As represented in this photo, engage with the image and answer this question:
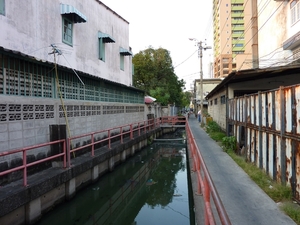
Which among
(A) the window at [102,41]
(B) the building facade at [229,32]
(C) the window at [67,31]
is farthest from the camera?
(B) the building facade at [229,32]

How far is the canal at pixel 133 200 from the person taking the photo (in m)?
6.13

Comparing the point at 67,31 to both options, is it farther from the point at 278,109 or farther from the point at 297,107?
the point at 297,107

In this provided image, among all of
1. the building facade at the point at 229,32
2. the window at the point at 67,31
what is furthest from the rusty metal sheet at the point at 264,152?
the building facade at the point at 229,32

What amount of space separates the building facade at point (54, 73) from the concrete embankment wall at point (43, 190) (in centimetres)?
77

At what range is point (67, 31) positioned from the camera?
1023cm

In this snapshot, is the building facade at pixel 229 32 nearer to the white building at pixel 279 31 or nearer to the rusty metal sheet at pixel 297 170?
the white building at pixel 279 31

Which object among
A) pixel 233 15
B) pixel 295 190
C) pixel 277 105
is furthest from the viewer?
pixel 233 15

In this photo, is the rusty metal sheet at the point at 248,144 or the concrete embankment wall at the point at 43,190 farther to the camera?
the rusty metal sheet at the point at 248,144

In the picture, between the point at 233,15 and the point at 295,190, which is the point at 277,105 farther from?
the point at 233,15

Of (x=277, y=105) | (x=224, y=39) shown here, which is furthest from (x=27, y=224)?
(x=224, y=39)

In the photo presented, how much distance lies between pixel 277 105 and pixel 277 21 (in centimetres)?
1584

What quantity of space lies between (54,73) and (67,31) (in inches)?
146

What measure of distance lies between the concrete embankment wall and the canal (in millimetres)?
257

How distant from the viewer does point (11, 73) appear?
18.4 ft
